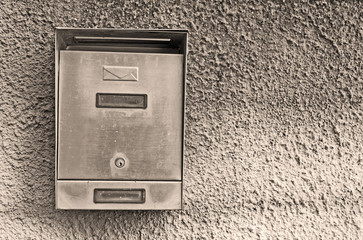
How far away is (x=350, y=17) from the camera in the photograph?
93 centimetres

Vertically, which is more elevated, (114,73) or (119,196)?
(114,73)

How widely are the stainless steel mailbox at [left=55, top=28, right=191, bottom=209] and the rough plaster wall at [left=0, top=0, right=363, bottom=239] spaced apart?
0.41ft

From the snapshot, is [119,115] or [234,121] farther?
[234,121]

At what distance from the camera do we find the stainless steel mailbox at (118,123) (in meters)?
0.78

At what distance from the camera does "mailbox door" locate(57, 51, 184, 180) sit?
30.6 inches

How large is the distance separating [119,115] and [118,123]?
2 cm

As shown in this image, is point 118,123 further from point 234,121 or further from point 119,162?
point 234,121

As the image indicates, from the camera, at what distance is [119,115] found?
79cm

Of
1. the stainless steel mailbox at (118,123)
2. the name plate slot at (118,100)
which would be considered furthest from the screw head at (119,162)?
the name plate slot at (118,100)

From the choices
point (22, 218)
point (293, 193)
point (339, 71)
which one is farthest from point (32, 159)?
point (339, 71)

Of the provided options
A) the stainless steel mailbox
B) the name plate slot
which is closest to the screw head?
the stainless steel mailbox

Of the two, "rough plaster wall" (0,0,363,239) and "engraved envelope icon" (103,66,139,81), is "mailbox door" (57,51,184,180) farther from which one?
"rough plaster wall" (0,0,363,239)

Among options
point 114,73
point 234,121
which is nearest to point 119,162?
point 114,73

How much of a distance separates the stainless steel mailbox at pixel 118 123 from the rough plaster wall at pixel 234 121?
0.12 meters
